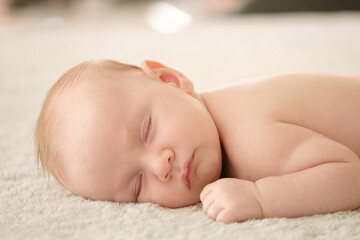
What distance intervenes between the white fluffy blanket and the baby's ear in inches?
12.2

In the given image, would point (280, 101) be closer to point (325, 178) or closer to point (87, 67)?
point (325, 178)

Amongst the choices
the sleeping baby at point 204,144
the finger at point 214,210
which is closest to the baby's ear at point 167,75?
the sleeping baby at point 204,144

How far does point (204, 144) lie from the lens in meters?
0.86

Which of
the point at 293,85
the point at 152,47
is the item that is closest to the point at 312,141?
the point at 293,85

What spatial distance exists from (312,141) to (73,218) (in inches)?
19.0

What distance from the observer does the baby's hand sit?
0.74m

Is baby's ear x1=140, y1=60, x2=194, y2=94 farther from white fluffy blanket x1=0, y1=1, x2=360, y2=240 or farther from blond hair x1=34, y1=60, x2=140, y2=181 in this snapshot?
white fluffy blanket x1=0, y1=1, x2=360, y2=240

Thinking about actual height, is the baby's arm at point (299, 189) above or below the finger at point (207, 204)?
above

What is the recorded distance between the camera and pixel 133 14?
5520mm

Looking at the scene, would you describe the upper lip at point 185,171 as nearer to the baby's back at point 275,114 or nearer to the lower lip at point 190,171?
the lower lip at point 190,171

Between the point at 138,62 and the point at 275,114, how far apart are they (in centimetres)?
130

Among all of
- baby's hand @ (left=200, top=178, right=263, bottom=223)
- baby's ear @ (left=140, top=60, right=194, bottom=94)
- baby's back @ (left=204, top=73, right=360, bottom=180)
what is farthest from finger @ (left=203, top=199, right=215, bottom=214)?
baby's ear @ (left=140, top=60, right=194, bottom=94)

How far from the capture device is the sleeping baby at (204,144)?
776 millimetres

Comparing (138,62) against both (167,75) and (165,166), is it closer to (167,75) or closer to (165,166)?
(167,75)
